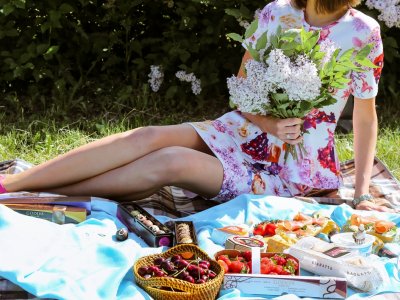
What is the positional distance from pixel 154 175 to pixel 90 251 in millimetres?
699

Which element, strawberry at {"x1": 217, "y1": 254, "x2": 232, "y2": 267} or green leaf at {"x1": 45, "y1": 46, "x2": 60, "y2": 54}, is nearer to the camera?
strawberry at {"x1": 217, "y1": 254, "x2": 232, "y2": 267}

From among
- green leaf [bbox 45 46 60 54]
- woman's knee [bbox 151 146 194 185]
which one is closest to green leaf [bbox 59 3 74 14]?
green leaf [bbox 45 46 60 54]

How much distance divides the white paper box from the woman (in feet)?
3.08

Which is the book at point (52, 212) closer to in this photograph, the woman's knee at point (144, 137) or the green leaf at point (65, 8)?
the woman's knee at point (144, 137)

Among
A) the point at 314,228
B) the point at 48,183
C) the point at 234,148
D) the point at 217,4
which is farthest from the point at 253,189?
the point at 217,4

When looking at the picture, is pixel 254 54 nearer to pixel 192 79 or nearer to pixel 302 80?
pixel 302 80

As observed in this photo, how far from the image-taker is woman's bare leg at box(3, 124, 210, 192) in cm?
364

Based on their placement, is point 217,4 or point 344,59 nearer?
point 344,59

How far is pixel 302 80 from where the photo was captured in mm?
3357

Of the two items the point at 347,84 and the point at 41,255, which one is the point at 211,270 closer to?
the point at 41,255

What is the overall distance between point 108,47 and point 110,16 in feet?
0.80

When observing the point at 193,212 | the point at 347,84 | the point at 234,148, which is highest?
the point at 347,84

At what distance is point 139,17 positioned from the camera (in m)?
5.97

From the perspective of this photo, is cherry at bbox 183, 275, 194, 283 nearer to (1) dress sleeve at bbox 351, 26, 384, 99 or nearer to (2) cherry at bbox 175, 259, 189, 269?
(2) cherry at bbox 175, 259, 189, 269
